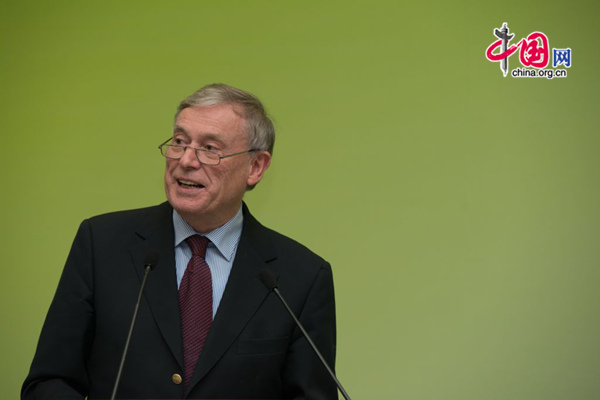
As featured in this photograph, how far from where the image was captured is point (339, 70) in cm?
330

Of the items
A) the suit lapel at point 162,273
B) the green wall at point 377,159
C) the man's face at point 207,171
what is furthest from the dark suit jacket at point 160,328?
the green wall at point 377,159

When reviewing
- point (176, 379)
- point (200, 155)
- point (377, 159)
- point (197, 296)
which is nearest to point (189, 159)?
point (200, 155)

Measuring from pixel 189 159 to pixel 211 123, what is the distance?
13cm

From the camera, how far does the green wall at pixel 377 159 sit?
3225 mm

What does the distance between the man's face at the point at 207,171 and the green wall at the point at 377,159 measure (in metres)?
1.14

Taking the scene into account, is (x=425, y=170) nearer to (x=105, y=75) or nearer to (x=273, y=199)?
(x=273, y=199)

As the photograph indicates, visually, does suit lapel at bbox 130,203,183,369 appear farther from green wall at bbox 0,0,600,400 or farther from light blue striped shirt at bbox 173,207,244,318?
green wall at bbox 0,0,600,400

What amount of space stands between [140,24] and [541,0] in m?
1.83

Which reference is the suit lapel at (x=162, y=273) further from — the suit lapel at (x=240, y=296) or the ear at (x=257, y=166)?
the ear at (x=257, y=166)

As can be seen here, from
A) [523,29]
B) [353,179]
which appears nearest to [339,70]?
[353,179]

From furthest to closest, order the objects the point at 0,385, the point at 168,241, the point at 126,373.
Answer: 1. the point at 0,385
2. the point at 168,241
3. the point at 126,373

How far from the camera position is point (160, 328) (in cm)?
194

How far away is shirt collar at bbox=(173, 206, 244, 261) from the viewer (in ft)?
6.95

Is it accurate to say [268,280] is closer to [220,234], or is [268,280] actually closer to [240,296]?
[240,296]
